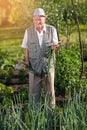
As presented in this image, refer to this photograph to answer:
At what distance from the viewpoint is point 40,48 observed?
635 centimetres

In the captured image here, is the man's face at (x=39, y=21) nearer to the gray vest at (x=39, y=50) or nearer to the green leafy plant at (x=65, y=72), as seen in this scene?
the gray vest at (x=39, y=50)

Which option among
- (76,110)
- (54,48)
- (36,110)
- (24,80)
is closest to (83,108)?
(76,110)

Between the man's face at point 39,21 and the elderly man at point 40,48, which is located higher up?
the man's face at point 39,21

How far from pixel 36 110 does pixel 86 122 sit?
0.49m

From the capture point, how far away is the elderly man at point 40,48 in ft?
20.2

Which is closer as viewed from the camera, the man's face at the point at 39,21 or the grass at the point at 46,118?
the grass at the point at 46,118

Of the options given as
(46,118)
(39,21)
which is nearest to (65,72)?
(39,21)

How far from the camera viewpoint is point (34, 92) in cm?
671

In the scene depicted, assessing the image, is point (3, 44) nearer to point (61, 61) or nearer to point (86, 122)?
point (61, 61)

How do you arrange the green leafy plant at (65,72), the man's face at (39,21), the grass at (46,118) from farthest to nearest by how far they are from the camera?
the green leafy plant at (65,72) < the man's face at (39,21) < the grass at (46,118)

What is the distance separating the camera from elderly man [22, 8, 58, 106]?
6172mm

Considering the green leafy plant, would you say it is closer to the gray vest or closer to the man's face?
the gray vest

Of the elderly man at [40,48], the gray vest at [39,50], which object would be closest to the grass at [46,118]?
the elderly man at [40,48]

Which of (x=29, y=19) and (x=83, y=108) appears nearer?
(x=83, y=108)
